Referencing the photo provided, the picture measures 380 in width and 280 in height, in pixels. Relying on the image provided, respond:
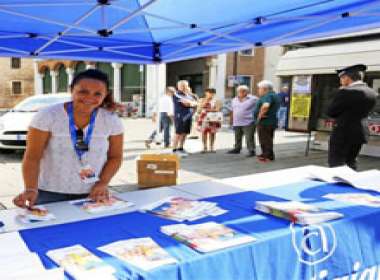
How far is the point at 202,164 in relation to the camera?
7652 millimetres

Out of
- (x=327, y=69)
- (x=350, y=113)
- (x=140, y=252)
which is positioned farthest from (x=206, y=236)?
(x=327, y=69)

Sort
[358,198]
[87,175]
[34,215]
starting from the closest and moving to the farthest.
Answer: [34,215], [87,175], [358,198]

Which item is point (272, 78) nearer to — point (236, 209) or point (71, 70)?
point (71, 70)

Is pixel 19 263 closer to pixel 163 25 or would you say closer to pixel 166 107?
pixel 163 25

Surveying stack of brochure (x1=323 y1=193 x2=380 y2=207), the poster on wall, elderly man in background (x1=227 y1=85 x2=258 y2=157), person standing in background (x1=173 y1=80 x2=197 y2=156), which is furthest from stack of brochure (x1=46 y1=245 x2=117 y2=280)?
the poster on wall

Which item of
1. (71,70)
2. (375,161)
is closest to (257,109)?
(375,161)

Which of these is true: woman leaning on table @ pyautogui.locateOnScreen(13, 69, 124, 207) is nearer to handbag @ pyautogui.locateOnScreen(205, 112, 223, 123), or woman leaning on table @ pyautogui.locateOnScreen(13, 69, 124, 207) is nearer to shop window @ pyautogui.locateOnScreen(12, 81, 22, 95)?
handbag @ pyautogui.locateOnScreen(205, 112, 223, 123)

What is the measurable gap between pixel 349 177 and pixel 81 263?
2.18m

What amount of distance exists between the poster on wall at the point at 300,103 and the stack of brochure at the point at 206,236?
8.96m

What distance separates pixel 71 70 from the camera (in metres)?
28.5

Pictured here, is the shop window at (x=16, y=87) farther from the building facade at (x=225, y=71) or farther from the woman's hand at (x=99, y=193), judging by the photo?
the woman's hand at (x=99, y=193)

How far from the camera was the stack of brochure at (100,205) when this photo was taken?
6.85 ft

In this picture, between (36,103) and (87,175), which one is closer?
(87,175)

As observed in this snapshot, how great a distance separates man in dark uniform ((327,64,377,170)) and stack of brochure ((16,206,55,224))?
3593mm
